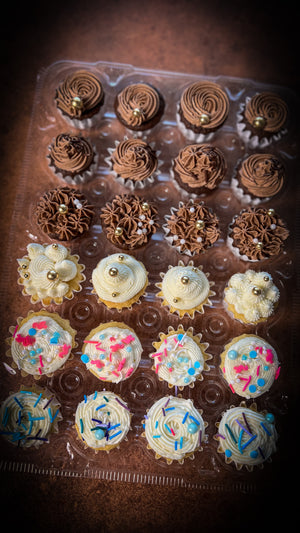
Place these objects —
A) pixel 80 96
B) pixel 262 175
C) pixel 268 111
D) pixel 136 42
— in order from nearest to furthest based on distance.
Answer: pixel 262 175, pixel 80 96, pixel 268 111, pixel 136 42

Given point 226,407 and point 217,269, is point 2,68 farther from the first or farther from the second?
point 226,407

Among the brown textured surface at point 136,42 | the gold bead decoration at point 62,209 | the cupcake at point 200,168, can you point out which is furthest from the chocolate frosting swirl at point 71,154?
the cupcake at point 200,168

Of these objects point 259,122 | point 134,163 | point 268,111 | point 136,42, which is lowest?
point 134,163

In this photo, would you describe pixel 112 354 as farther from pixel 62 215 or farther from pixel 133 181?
pixel 133 181

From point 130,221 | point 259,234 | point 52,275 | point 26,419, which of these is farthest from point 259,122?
point 26,419

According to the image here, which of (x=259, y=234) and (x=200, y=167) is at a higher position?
(x=200, y=167)

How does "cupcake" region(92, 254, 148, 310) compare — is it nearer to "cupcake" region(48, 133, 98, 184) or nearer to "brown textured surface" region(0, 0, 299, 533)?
"cupcake" region(48, 133, 98, 184)

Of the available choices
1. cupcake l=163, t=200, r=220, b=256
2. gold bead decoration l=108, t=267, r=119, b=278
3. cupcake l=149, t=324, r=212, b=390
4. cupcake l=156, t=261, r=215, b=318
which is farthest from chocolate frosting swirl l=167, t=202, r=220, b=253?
cupcake l=149, t=324, r=212, b=390

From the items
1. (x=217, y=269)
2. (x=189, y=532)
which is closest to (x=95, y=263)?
(x=217, y=269)
